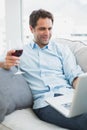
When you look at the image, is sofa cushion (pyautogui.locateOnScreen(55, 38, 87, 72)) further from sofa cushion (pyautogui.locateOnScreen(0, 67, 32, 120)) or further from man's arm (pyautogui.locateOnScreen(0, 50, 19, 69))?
man's arm (pyautogui.locateOnScreen(0, 50, 19, 69))

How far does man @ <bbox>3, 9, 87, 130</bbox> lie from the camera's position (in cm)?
193

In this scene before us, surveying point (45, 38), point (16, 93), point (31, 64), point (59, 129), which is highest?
point (45, 38)

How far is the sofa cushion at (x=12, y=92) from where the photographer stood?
1709 millimetres

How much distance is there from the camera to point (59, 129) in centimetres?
158

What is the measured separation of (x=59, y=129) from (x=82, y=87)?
0.43 metres

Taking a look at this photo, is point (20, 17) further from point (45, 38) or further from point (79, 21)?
point (45, 38)

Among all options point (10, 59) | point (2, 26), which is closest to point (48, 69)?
point (10, 59)

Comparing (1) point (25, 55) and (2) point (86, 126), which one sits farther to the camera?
(1) point (25, 55)

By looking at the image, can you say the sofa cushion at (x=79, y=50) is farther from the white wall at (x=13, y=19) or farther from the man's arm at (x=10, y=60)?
the white wall at (x=13, y=19)

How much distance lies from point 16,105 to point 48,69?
43 centimetres

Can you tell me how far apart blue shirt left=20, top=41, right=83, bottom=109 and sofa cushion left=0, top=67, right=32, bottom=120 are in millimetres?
78

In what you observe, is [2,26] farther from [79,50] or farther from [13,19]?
[79,50]

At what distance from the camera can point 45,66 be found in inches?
80.9

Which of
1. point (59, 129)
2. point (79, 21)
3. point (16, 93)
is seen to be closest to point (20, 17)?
point (79, 21)
